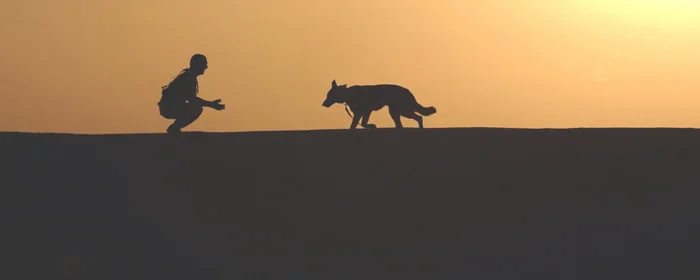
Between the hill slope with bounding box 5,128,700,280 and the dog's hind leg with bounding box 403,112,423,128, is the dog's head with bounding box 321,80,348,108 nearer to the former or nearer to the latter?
the dog's hind leg with bounding box 403,112,423,128

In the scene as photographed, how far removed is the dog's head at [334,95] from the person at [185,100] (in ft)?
13.4

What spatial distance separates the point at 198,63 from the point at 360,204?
3074mm

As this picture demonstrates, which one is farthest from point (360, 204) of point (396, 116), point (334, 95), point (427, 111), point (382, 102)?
point (334, 95)

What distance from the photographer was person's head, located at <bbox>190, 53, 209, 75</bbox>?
13.0 meters

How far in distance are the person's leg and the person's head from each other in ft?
1.44

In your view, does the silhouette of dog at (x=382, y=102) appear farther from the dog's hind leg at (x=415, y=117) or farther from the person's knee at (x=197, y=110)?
the person's knee at (x=197, y=110)

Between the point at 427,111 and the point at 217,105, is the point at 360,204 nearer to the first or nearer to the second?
the point at 217,105

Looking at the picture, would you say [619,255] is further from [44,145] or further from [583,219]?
[44,145]

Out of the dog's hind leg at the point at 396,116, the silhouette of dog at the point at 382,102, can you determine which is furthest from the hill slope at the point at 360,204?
the dog's hind leg at the point at 396,116

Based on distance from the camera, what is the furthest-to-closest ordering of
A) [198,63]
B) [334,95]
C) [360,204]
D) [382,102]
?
[334,95] < [382,102] < [198,63] < [360,204]

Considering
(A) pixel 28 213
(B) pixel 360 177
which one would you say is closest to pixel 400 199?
(B) pixel 360 177

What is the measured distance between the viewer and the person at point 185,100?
1304 centimetres

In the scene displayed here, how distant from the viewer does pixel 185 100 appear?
42.8ft

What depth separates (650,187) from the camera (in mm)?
11477
